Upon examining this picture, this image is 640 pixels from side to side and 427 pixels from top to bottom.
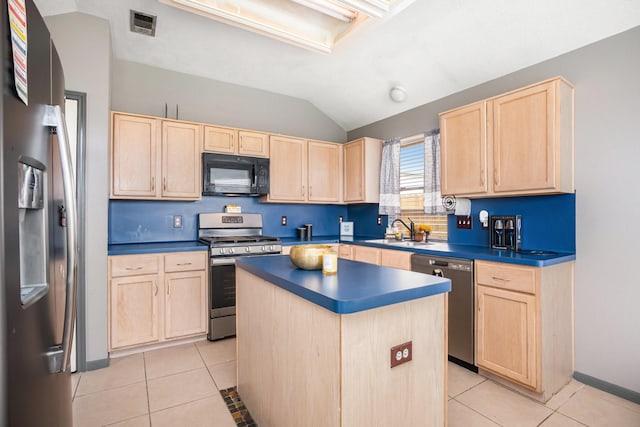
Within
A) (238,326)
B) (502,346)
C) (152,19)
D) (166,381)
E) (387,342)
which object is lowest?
(166,381)

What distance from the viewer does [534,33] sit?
8.39 ft

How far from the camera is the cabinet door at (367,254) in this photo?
3.54m

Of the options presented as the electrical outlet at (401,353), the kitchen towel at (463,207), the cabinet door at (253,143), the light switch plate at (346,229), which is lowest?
the electrical outlet at (401,353)

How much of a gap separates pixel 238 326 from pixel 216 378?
642 mm

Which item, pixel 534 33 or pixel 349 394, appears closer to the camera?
pixel 349 394

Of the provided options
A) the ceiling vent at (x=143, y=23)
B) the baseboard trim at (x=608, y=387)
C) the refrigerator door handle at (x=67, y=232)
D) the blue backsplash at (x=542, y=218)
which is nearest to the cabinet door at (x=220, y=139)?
the ceiling vent at (x=143, y=23)

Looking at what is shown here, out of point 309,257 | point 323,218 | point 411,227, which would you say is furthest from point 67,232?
point 323,218

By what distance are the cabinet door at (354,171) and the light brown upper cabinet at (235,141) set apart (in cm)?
114

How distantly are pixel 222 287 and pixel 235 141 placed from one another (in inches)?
63.2

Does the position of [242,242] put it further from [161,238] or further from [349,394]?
[349,394]

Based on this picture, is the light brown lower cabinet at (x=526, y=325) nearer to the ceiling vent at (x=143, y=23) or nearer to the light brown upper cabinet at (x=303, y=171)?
the light brown upper cabinet at (x=303, y=171)

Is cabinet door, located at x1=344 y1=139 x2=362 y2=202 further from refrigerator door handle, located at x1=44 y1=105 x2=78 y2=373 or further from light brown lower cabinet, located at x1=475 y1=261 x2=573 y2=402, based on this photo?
refrigerator door handle, located at x1=44 y1=105 x2=78 y2=373

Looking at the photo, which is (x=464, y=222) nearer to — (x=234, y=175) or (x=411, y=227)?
(x=411, y=227)

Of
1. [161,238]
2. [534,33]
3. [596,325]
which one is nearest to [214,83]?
[161,238]
